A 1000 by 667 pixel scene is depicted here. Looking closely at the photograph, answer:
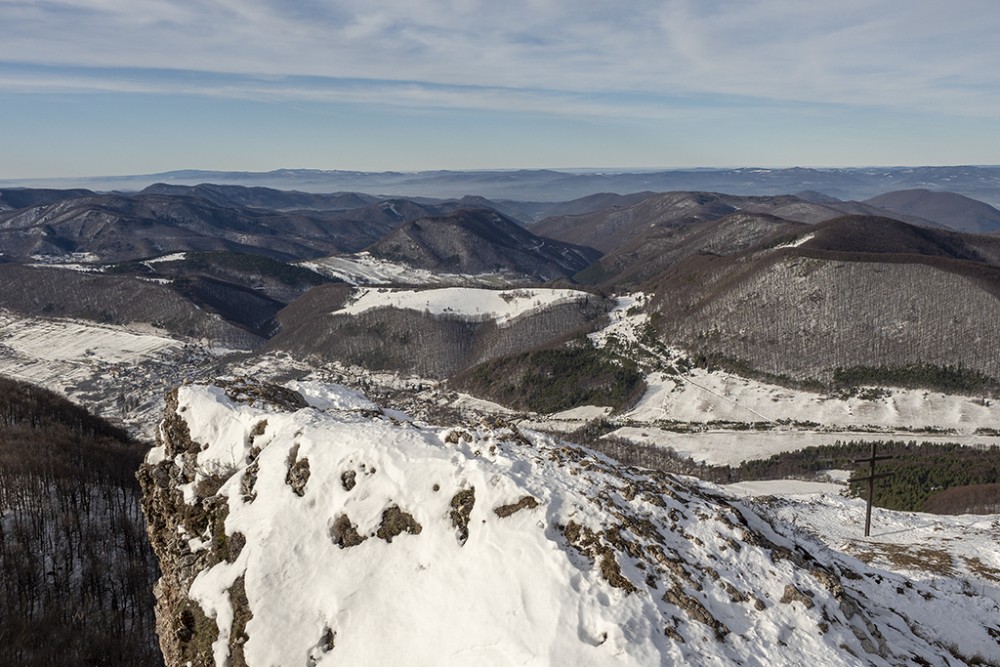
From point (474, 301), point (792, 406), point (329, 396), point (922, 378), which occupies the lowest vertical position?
point (792, 406)

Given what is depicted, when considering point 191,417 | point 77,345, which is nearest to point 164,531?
point 191,417

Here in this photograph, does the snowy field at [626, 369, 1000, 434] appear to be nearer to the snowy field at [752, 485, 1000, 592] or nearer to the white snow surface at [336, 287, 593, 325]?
the snowy field at [752, 485, 1000, 592]

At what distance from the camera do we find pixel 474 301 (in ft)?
517

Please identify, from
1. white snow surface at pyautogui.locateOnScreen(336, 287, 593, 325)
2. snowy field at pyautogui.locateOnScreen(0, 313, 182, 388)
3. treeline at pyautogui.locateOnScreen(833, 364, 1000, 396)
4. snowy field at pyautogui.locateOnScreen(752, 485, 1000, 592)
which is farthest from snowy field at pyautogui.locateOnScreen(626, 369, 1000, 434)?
snowy field at pyautogui.locateOnScreen(0, 313, 182, 388)

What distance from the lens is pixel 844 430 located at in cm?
8556

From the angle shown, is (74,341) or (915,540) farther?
(74,341)

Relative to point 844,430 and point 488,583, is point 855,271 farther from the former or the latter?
point 488,583

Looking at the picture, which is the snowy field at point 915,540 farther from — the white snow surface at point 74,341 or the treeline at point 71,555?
the white snow surface at point 74,341

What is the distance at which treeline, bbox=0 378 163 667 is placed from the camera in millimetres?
29766

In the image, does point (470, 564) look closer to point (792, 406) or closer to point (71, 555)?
point (71, 555)

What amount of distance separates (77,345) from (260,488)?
173664 millimetres

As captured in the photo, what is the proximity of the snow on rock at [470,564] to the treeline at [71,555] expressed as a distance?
12.6 metres

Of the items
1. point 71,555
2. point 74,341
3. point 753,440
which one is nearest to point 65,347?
point 74,341

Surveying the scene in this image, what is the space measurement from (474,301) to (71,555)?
12170 centimetres
